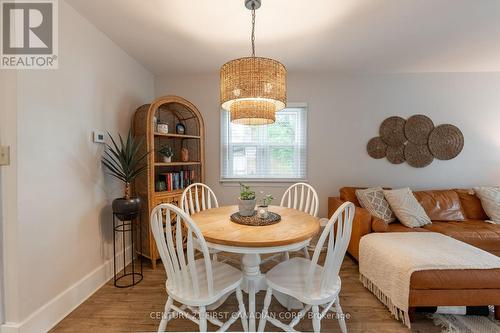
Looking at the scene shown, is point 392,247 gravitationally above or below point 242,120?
below

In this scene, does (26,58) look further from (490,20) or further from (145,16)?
(490,20)

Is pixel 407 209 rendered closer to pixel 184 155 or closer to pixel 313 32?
pixel 313 32

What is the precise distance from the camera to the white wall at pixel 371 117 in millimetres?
3215

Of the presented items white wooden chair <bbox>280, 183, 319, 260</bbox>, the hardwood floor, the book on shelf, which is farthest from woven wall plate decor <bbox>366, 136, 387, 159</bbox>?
the book on shelf

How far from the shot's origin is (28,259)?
1.53 m

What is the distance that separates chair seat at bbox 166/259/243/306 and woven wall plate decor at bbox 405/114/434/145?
3.05 metres

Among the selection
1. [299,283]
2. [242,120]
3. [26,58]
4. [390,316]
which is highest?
[26,58]

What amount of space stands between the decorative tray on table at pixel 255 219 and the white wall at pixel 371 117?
57.5 inches

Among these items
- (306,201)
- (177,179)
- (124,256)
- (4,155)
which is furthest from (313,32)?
(124,256)

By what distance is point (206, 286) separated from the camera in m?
1.39

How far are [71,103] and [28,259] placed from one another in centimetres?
118

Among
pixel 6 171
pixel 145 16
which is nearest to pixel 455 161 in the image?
pixel 145 16

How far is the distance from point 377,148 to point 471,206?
129 cm

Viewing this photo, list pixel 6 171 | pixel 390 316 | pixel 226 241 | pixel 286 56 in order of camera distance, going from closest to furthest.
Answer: pixel 226 241 < pixel 6 171 < pixel 390 316 < pixel 286 56
